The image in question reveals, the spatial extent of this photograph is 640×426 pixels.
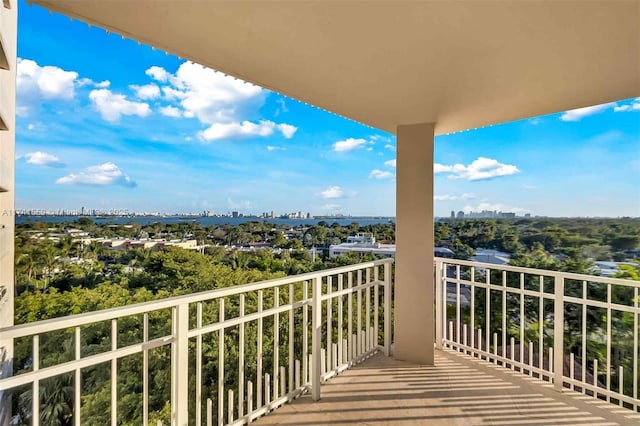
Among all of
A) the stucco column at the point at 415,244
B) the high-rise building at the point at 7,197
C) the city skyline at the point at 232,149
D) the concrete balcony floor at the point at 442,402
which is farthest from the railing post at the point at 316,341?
the high-rise building at the point at 7,197

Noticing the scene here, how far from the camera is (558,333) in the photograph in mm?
2857

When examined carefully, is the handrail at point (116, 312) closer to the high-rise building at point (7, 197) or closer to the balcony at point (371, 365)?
the balcony at point (371, 365)

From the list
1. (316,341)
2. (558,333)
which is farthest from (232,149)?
(558,333)

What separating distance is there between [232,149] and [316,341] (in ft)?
47.1

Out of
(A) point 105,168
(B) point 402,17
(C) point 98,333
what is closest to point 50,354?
(C) point 98,333

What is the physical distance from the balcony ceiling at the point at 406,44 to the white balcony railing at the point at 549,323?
1.64 meters

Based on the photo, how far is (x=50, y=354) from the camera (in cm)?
498

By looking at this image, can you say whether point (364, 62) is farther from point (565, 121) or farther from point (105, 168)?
point (105, 168)

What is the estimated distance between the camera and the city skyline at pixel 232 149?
8.47 m

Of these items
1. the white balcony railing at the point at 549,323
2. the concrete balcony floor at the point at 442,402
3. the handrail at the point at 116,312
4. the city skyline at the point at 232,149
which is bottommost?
the concrete balcony floor at the point at 442,402

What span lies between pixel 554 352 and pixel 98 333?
6.66 metres

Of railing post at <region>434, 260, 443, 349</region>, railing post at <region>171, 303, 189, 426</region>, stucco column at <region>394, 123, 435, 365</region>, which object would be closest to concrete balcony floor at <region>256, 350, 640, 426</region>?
stucco column at <region>394, 123, 435, 365</region>

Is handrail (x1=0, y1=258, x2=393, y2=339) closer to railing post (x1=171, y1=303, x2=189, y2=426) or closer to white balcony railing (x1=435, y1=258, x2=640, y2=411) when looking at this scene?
railing post (x1=171, y1=303, x2=189, y2=426)

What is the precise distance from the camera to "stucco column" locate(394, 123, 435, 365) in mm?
3199
